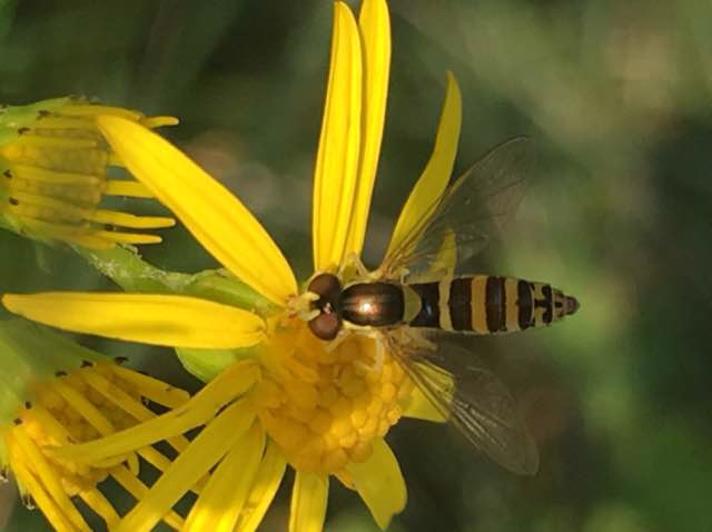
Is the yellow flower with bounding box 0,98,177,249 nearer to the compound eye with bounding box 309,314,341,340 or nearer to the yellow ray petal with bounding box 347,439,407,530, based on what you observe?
the compound eye with bounding box 309,314,341,340

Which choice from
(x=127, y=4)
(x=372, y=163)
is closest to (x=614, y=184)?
(x=127, y=4)

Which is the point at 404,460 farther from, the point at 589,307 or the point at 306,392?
the point at 306,392

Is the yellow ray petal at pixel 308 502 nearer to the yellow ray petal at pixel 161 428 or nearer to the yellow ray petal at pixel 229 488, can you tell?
the yellow ray petal at pixel 229 488

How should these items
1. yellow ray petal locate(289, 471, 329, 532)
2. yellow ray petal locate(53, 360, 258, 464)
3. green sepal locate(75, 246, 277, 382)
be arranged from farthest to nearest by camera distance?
yellow ray petal locate(289, 471, 329, 532) < green sepal locate(75, 246, 277, 382) < yellow ray petal locate(53, 360, 258, 464)

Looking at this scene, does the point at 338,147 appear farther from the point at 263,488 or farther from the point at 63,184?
the point at 263,488

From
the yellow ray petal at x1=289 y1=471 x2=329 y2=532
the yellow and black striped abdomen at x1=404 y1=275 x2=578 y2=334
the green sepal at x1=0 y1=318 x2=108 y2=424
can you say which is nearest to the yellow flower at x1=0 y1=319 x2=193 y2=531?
the green sepal at x1=0 y1=318 x2=108 y2=424

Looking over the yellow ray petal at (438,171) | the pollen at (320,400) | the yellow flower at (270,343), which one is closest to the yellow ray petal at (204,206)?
the yellow flower at (270,343)
